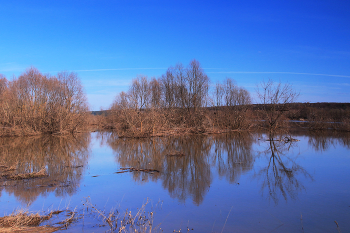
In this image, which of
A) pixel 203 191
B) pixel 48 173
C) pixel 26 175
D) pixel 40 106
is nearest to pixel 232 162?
pixel 203 191

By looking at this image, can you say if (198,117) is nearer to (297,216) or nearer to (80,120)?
(80,120)

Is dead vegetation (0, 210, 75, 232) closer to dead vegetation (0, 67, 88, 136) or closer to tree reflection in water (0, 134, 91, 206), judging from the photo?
tree reflection in water (0, 134, 91, 206)

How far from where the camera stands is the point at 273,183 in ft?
24.6

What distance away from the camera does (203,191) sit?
6.90 metres

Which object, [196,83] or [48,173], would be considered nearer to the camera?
[48,173]

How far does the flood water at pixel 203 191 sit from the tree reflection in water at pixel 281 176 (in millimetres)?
27

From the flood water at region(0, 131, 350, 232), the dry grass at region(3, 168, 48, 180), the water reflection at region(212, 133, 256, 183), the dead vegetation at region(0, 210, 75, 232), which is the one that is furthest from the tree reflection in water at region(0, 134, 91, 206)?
the water reflection at region(212, 133, 256, 183)

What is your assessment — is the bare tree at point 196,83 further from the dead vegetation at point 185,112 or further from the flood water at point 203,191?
the flood water at point 203,191

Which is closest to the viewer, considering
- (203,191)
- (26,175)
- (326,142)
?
(203,191)

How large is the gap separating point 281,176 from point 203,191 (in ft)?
10.5

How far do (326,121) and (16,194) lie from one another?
3036cm

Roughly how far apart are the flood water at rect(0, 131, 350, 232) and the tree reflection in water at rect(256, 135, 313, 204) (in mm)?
27

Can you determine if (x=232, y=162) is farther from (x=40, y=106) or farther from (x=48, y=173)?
(x=40, y=106)

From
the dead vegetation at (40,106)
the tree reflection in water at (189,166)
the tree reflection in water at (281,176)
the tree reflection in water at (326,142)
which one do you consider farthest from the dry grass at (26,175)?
the dead vegetation at (40,106)
